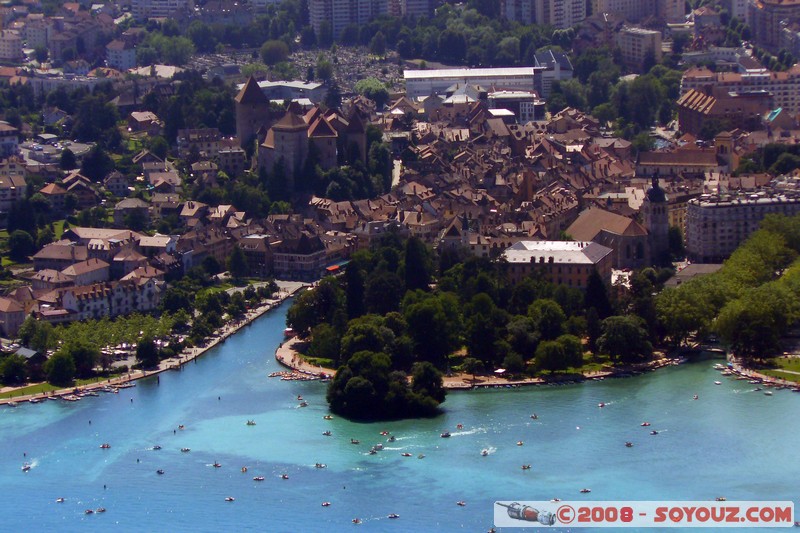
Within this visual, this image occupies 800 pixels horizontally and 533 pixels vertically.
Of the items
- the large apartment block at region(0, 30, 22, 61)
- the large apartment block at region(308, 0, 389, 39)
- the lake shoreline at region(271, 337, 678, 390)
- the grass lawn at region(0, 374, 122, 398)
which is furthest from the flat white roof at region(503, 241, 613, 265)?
the large apartment block at region(308, 0, 389, 39)

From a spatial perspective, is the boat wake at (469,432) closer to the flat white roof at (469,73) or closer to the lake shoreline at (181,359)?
the lake shoreline at (181,359)

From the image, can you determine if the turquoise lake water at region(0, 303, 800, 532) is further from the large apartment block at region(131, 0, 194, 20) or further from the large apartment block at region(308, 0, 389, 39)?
the large apartment block at region(131, 0, 194, 20)

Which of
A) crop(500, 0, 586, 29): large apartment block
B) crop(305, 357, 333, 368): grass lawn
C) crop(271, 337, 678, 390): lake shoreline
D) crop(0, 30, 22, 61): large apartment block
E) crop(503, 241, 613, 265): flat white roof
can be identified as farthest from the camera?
crop(500, 0, 586, 29): large apartment block

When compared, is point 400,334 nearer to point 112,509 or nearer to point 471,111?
point 112,509

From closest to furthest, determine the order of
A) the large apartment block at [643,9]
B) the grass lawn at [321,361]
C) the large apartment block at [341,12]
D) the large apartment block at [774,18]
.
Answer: the grass lawn at [321,361]
the large apartment block at [774,18]
the large apartment block at [643,9]
the large apartment block at [341,12]

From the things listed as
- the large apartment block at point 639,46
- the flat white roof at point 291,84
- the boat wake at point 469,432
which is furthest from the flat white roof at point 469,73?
the boat wake at point 469,432
